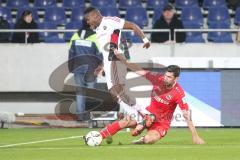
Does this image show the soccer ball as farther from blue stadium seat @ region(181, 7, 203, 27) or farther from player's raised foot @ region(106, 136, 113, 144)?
blue stadium seat @ region(181, 7, 203, 27)

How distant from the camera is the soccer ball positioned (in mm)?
11812

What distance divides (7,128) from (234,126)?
560cm

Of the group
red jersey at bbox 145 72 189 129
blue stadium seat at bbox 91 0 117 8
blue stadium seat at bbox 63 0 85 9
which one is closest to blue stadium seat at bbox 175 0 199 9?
blue stadium seat at bbox 91 0 117 8

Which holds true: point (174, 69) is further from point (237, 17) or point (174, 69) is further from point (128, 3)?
point (128, 3)

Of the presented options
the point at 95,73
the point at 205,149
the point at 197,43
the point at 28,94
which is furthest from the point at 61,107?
the point at 205,149

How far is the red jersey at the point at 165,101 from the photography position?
12.4m

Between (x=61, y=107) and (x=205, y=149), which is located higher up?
(x=205, y=149)

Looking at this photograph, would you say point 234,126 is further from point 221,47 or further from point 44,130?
point 44,130

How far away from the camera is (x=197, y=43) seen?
19.9 metres

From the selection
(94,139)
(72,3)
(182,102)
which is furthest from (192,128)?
(72,3)

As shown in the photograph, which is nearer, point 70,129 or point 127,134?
point 127,134

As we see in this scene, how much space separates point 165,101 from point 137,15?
32.2 feet

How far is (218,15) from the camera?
22.1m

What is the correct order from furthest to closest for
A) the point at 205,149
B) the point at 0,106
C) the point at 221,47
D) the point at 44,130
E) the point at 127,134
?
the point at 0,106 < the point at 221,47 < the point at 44,130 < the point at 127,134 < the point at 205,149
